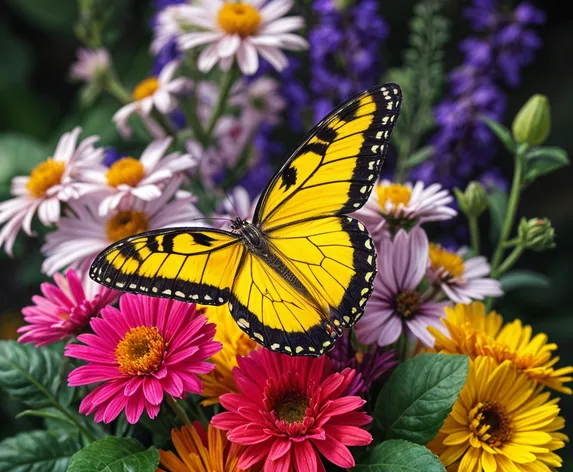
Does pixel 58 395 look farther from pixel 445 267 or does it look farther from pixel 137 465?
pixel 445 267

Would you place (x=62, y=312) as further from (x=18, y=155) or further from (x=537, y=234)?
(x=18, y=155)

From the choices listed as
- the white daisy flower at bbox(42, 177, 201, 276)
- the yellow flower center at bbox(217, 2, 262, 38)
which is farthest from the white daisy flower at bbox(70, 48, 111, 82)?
the white daisy flower at bbox(42, 177, 201, 276)

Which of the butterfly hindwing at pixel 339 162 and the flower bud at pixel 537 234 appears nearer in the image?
the butterfly hindwing at pixel 339 162

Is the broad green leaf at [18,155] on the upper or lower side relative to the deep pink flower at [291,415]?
upper

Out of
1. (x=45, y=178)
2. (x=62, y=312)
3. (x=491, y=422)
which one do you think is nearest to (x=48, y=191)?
(x=45, y=178)

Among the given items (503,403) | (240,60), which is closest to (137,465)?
(503,403)

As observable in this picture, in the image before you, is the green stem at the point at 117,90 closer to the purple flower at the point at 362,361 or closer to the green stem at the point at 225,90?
the green stem at the point at 225,90

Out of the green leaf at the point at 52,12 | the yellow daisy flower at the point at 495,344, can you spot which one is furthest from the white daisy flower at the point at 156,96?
the green leaf at the point at 52,12
